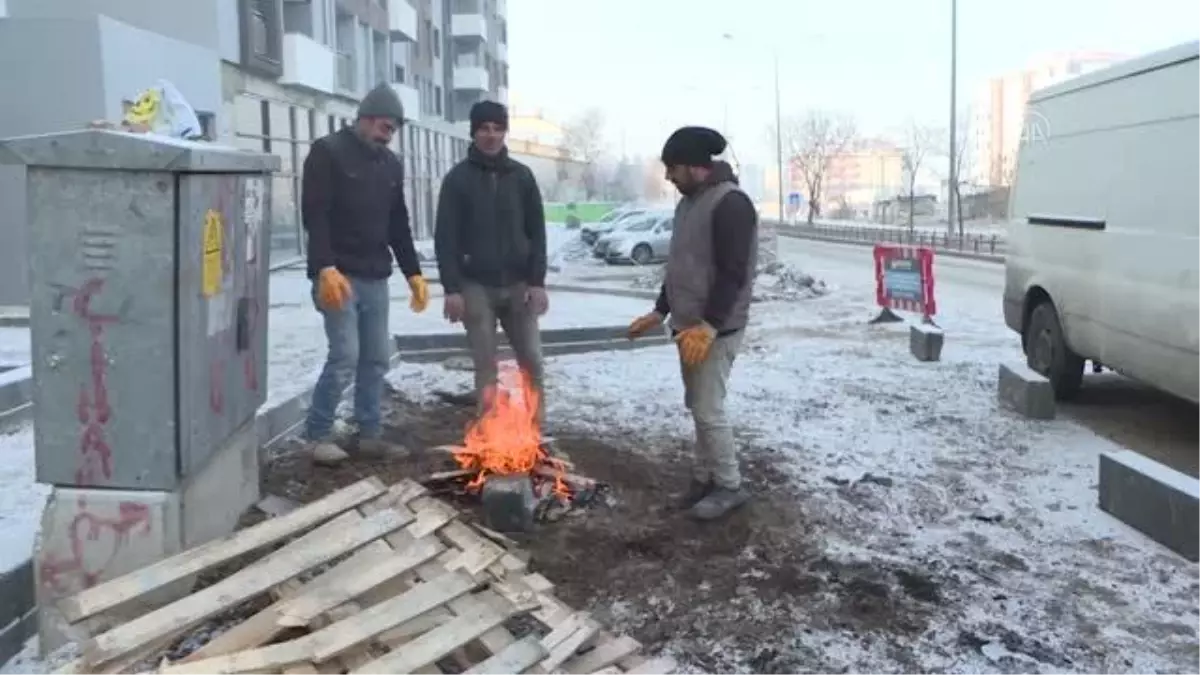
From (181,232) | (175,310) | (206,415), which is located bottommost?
(206,415)

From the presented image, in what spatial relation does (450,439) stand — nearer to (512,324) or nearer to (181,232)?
(512,324)

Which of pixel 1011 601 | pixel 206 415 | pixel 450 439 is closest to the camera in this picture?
pixel 206 415

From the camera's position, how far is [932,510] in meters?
5.48

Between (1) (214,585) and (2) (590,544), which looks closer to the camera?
(1) (214,585)

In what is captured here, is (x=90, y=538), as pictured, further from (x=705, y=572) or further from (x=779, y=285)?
(x=779, y=285)

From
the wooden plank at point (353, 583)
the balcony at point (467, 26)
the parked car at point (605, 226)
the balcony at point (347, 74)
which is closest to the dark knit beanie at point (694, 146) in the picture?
the wooden plank at point (353, 583)

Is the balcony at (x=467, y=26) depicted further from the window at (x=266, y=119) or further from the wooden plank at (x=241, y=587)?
the wooden plank at (x=241, y=587)

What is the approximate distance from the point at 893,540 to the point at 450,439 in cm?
271

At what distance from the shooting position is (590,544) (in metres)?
4.80

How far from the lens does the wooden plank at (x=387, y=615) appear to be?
3.20 m

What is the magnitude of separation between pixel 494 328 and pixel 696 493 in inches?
57.4

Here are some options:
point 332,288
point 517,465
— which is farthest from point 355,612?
point 332,288

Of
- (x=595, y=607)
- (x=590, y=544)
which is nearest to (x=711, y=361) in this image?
(x=590, y=544)

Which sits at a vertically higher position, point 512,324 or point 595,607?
point 512,324
